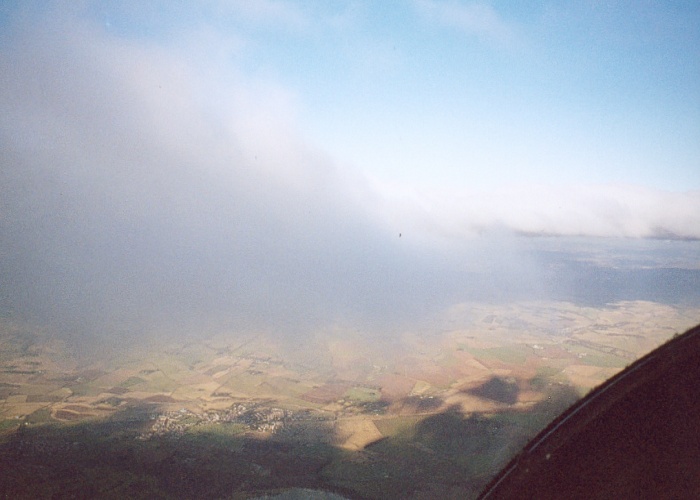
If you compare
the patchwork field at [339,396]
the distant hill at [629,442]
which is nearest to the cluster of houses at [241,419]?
the patchwork field at [339,396]

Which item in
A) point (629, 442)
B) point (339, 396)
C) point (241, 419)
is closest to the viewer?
point (629, 442)

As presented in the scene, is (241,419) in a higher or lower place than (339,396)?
lower

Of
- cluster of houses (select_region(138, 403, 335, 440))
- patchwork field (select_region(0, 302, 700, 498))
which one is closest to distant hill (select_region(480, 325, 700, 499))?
patchwork field (select_region(0, 302, 700, 498))

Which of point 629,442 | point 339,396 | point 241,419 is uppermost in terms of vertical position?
point 629,442

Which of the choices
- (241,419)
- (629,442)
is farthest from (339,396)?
(629,442)

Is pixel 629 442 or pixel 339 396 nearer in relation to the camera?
pixel 629 442

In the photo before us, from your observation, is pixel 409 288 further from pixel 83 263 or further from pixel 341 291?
pixel 83 263

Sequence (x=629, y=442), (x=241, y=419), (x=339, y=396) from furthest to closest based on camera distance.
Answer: (x=339, y=396) < (x=241, y=419) < (x=629, y=442)

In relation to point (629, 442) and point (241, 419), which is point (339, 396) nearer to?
point (241, 419)

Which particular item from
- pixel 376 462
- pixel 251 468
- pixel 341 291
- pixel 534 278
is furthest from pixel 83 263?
Answer: pixel 534 278
